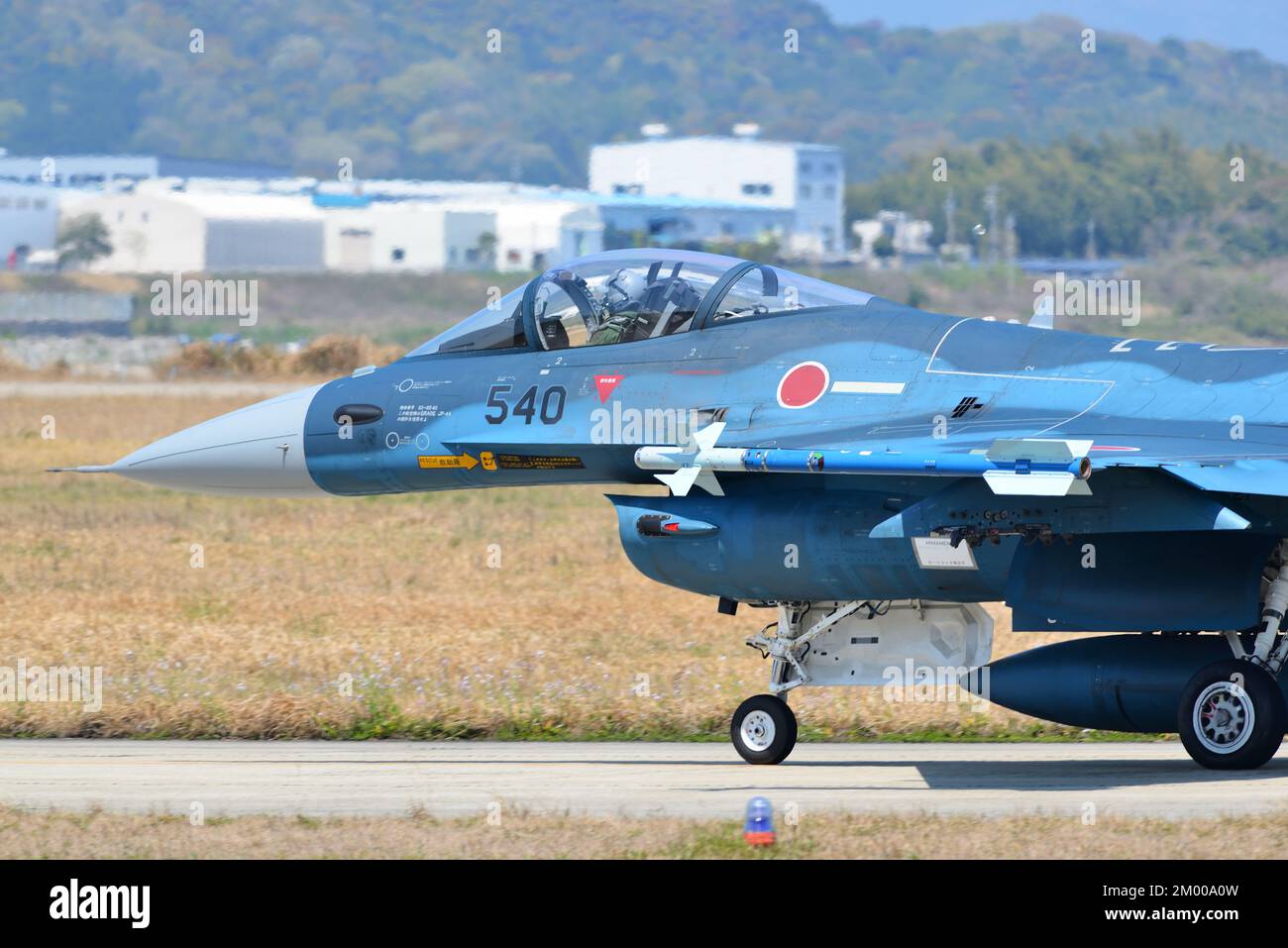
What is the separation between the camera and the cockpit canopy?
42.0ft

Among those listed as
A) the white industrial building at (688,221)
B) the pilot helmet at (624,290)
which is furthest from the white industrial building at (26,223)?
the pilot helmet at (624,290)

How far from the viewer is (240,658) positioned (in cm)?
1650

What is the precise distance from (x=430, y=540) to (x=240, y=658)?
8472 mm

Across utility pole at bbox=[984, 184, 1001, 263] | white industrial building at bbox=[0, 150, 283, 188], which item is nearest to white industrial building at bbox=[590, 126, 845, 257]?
utility pole at bbox=[984, 184, 1001, 263]

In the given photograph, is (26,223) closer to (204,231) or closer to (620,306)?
(204,231)

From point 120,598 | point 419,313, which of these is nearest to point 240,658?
point 120,598

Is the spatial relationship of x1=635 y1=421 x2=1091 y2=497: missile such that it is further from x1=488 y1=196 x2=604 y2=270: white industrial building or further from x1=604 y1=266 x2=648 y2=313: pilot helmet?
x1=488 y1=196 x2=604 y2=270: white industrial building

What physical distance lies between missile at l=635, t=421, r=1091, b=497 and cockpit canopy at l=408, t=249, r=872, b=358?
3.50ft

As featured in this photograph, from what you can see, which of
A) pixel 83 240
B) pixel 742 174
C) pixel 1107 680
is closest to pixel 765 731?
pixel 1107 680

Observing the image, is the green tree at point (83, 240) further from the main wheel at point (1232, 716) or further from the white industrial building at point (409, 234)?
the main wheel at point (1232, 716)

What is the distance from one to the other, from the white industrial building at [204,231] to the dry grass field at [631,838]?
60642 mm

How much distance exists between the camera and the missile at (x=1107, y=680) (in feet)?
39.1

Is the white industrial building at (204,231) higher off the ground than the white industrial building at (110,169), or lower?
lower
